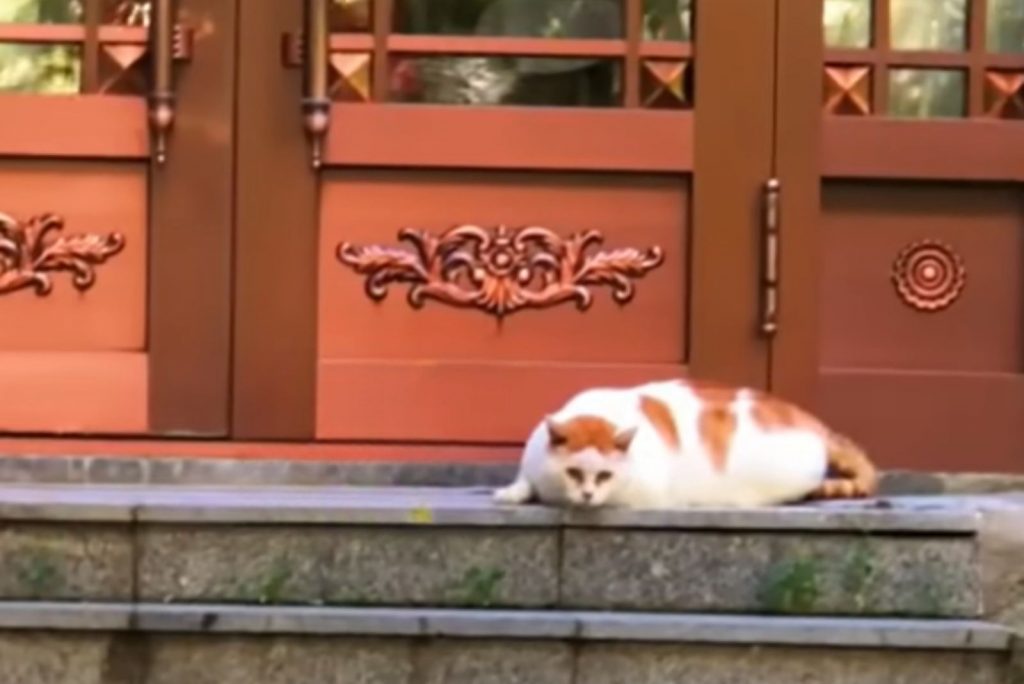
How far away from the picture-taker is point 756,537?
4.07 m

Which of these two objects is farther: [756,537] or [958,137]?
[958,137]

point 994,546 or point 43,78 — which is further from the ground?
point 43,78

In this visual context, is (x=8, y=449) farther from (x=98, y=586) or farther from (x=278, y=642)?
(x=278, y=642)

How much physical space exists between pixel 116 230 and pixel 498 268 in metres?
0.92

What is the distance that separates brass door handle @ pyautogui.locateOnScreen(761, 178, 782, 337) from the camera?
15.7 feet

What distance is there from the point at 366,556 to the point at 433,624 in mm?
220

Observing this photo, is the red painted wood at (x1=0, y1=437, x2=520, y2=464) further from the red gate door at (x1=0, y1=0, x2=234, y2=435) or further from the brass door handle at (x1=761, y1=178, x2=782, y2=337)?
the brass door handle at (x1=761, y1=178, x2=782, y2=337)

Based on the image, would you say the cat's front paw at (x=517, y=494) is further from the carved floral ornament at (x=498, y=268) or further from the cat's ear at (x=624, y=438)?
the carved floral ornament at (x=498, y=268)

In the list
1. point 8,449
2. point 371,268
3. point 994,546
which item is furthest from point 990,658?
point 8,449

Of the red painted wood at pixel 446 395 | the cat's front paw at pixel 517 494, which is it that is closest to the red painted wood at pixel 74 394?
the red painted wood at pixel 446 395

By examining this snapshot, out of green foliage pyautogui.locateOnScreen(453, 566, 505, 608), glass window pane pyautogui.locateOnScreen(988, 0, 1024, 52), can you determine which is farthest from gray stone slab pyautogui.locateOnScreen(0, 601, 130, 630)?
glass window pane pyautogui.locateOnScreen(988, 0, 1024, 52)

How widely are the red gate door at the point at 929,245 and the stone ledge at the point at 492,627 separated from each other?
3.12 feet

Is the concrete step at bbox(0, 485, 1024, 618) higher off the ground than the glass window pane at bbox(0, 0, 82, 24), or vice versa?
the glass window pane at bbox(0, 0, 82, 24)

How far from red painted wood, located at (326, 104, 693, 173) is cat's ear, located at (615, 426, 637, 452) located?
852 mm
